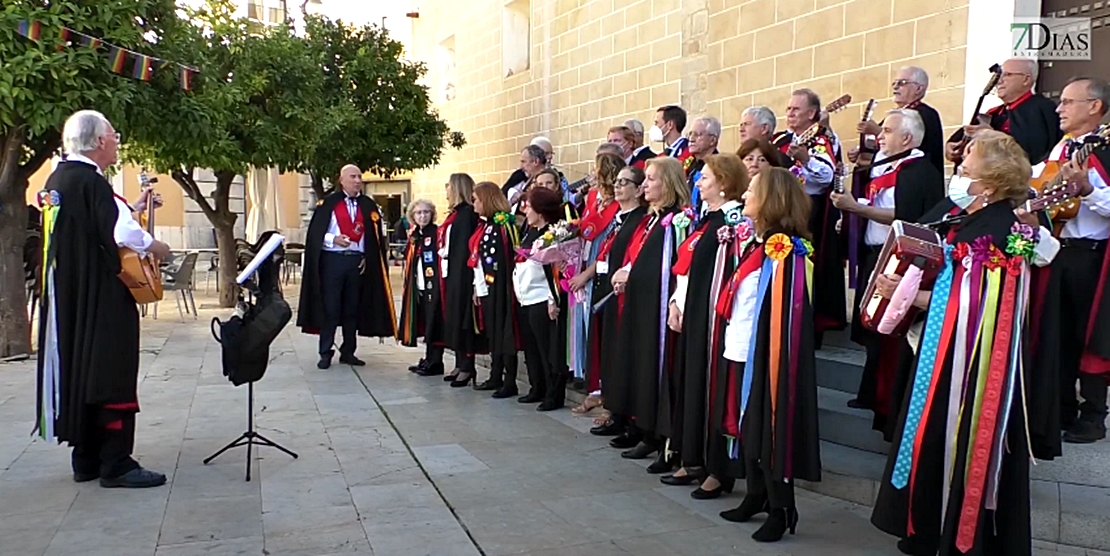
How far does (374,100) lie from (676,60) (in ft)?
22.0

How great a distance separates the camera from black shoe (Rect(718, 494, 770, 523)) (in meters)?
3.94

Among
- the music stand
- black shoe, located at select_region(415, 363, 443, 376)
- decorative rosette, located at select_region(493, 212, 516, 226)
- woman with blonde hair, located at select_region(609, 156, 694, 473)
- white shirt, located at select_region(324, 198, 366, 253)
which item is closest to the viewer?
the music stand

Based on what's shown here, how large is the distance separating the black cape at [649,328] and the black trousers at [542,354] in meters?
1.35

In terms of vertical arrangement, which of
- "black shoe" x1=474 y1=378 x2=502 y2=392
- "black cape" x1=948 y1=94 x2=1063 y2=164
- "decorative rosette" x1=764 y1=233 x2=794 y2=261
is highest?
"black cape" x1=948 y1=94 x2=1063 y2=164

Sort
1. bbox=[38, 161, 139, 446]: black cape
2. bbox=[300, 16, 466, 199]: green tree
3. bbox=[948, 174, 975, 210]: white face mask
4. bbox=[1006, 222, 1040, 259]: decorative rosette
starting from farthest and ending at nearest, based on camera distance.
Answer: bbox=[300, 16, 466, 199]: green tree
bbox=[38, 161, 139, 446]: black cape
bbox=[948, 174, 975, 210]: white face mask
bbox=[1006, 222, 1040, 259]: decorative rosette

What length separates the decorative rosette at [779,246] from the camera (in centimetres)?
366

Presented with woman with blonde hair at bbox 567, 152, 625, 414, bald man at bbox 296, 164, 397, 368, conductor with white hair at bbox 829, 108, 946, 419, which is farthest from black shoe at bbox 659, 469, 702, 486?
bald man at bbox 296, 164, 397, 368

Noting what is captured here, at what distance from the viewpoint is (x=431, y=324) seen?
25.5ft

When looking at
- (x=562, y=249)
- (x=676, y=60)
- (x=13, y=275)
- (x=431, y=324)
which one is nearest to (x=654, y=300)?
(x=562, y=249)

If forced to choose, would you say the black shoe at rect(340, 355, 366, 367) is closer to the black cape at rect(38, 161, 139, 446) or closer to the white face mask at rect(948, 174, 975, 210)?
the black cape at rect(38, 161, 139, 446)

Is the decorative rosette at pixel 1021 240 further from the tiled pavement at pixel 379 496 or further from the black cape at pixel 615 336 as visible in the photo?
the black cape at pixel 615 336

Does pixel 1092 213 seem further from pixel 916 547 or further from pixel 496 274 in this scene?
pixel 496 274

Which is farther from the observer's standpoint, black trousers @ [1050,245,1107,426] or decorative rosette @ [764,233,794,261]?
black trousers @ [1050,245,1107,426]

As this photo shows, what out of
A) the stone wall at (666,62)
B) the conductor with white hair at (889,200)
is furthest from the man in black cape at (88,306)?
the stone wall at (666,62)
